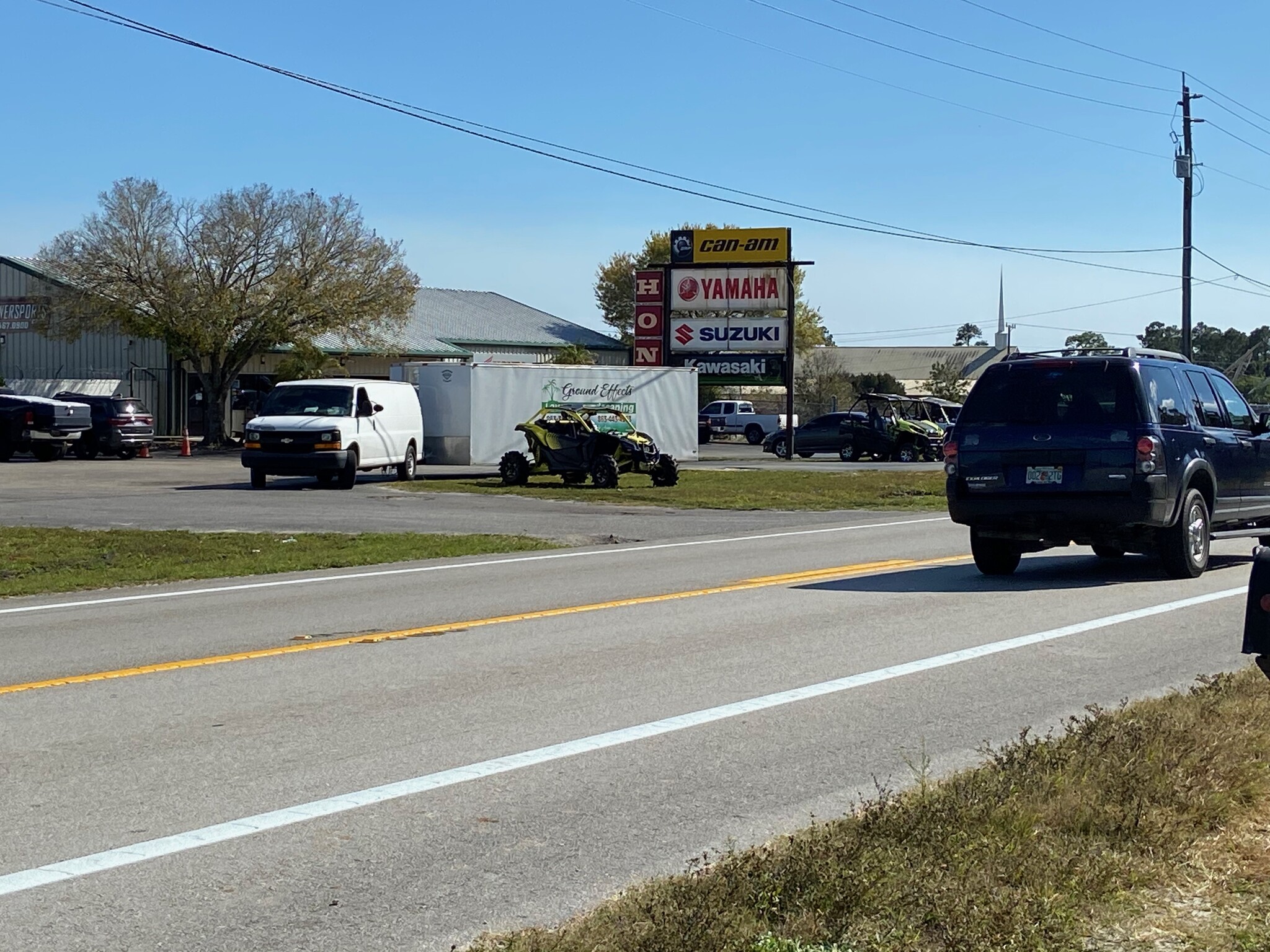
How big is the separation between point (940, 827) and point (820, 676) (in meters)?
3.76

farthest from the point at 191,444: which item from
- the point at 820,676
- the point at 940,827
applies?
the point at 940,827

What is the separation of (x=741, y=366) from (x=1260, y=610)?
144ft

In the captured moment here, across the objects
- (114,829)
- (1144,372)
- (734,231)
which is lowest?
(114,829)

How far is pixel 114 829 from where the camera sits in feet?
19.1

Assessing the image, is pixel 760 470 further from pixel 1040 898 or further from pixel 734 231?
pixel 1040 898

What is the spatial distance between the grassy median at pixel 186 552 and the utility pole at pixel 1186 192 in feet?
115

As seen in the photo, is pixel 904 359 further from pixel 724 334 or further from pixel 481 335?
pixel 724 334

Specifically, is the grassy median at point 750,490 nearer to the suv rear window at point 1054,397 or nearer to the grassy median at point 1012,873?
the suv rear window at point 1054,397

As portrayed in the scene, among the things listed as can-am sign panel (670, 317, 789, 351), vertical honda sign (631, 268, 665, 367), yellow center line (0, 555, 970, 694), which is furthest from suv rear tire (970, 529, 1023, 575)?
vertical honda sign (631, 268, 665, 367)

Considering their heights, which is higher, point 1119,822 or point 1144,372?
point 1144,372

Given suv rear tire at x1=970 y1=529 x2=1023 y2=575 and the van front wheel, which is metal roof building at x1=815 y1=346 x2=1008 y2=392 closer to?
the van front wheel

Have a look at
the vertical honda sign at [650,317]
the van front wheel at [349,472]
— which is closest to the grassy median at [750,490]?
the van front wheel at [349,472]

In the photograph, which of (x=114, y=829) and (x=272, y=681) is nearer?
(x=114, y=829)

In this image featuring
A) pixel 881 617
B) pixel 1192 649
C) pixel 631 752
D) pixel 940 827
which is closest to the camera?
pixel 940 827
